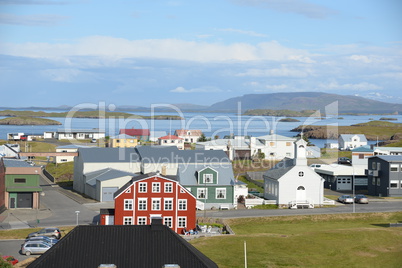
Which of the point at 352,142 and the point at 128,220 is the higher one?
the point at 352,142

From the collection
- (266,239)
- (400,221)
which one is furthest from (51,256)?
(400,221)

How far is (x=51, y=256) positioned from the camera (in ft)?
63.7

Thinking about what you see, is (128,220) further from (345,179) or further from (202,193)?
(345,179)

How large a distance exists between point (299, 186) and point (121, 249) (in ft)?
95.9

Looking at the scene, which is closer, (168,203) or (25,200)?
(168,203)

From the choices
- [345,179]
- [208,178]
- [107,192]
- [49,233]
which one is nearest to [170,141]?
[345,179]

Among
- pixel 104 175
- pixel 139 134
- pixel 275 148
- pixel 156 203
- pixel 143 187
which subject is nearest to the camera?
pixel 156 203

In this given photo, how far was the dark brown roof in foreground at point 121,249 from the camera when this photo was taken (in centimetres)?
1933

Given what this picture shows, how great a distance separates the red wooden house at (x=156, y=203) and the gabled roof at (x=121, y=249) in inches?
679

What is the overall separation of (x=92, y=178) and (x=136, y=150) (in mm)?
6219

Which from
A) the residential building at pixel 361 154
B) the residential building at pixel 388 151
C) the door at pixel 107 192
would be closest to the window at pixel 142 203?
the door at pixel 107 192

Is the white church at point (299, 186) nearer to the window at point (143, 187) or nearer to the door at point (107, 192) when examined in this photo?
the window at point (143, 187)

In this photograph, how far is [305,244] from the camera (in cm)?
3253

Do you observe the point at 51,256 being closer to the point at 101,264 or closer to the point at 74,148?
the point at 101,264
